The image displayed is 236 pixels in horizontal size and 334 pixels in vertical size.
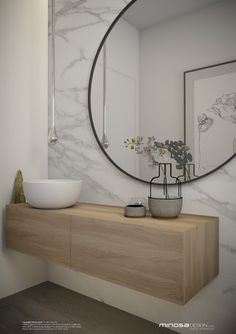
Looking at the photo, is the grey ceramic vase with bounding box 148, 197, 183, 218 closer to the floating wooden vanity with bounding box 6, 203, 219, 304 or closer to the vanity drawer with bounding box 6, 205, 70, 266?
the floating wooden vanity with bounding box 6, 203, 219, 304

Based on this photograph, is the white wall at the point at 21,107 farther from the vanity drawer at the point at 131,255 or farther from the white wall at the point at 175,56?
the white wall at the point at 175,56

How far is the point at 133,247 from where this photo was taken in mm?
1226

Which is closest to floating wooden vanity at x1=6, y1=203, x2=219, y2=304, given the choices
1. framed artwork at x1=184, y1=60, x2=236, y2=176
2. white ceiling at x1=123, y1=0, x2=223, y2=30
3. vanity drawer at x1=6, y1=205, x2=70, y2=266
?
vanity drawer at x1=6, y1=205, x2=70, y2=266

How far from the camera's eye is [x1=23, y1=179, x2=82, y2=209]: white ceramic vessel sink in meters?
1.56

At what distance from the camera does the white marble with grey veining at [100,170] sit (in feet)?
4.44

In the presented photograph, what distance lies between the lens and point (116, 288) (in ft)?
5.65

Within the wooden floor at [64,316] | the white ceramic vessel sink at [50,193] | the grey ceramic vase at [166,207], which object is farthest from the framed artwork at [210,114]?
the wooden floor at [64,316]

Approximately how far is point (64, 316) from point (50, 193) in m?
0.73

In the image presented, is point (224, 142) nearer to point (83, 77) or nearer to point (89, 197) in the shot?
point (89, 197)

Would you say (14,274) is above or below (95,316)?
above

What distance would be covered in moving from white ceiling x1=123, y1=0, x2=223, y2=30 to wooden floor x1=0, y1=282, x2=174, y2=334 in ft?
5.54

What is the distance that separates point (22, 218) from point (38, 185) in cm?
29

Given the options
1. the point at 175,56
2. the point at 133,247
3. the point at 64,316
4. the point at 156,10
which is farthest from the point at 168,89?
the point at 64,316

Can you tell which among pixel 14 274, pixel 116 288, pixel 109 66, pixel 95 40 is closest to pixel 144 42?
pixel 109 66
